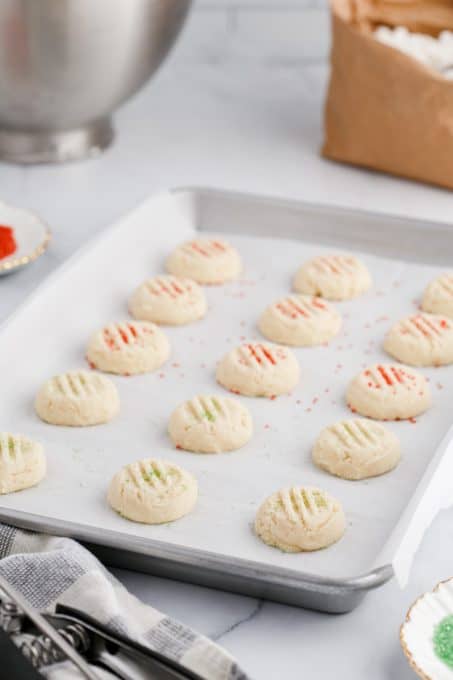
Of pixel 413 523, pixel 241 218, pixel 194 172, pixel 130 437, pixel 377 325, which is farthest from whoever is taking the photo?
pixel 194 172

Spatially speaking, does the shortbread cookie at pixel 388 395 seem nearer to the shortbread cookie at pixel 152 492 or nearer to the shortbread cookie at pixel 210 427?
the shortbread cookie at pixel 210 427

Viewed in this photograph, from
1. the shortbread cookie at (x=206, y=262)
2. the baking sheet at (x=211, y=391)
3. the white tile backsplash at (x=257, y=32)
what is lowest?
the baking sheet at (x=211, y=391)

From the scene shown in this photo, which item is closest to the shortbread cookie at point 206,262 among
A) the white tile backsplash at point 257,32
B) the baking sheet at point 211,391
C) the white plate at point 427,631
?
the baking sheet at point 211,391

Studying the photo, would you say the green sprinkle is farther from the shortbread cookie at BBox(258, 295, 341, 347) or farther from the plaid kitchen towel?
the shortbread cookie at BBox(258, 295, 341, 347)

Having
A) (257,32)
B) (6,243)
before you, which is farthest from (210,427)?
(257,32)

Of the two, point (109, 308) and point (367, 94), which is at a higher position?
point (367, 94)

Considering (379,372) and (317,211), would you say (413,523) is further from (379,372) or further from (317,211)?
(317,211)

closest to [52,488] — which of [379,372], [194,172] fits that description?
[379,372]
